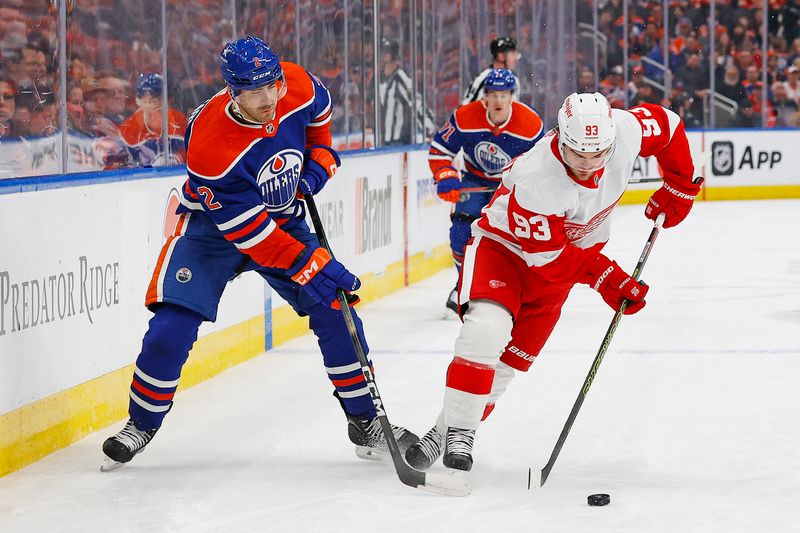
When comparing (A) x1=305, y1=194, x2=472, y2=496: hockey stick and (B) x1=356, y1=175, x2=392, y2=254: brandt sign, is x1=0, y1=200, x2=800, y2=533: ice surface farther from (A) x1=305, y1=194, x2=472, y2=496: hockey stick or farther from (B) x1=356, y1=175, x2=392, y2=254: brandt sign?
(B) x1=356, y1=175, x2=392, y2=254: brandt sign

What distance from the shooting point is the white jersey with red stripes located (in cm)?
322

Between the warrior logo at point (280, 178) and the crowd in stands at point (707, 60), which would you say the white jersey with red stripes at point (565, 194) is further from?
the crowd in stands at point (707, 60)

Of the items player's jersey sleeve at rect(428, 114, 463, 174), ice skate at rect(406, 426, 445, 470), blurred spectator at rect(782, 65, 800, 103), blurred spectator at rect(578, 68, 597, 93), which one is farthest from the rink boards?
blurred spectator at rect(782, 65, 800, 103)

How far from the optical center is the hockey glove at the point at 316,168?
11.8ft

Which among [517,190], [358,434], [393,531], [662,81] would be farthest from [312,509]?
[662,81]

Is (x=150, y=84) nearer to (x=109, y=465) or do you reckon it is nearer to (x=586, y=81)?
(x=109, y=465)

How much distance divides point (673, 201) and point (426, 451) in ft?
3.35

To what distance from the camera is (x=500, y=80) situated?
5.90 meters

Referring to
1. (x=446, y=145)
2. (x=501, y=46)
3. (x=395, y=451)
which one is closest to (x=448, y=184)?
(x=446, y=145)

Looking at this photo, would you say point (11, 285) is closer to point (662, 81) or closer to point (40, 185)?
point (40, 185)

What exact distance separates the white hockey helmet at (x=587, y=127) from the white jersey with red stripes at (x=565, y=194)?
11cm

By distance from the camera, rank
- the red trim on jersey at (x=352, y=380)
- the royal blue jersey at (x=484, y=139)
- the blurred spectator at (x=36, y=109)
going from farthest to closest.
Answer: the royal blue jersey at (x=484, y=139) → the blurred spectator at (x=36, y=109) → the red trim on jersey at (x=352, y=380)

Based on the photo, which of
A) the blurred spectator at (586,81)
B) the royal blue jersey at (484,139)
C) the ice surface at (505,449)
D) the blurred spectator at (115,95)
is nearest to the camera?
the ice surface at (505,449)

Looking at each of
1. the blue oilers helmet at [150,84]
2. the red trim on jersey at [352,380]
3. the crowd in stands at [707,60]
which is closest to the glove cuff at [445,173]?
the blue oilers helmet at [150,84]
